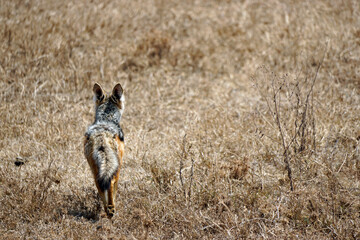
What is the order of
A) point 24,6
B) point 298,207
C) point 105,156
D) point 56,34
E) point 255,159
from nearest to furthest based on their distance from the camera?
point 105,156
point 298,207
point 255,159
point 56,34
point 24,6

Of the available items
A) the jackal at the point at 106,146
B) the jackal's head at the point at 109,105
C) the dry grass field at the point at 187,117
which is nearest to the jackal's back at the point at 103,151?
the jackal at the point at 106,146

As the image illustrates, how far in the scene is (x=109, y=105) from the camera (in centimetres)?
636

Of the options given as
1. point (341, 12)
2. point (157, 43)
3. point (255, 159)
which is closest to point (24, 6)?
point (157, 43)

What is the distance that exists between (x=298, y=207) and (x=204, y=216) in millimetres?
1220

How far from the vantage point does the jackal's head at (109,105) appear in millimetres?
6215

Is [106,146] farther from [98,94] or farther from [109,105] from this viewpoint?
[98,94]

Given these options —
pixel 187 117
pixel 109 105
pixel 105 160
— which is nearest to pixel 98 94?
pixel 109 105

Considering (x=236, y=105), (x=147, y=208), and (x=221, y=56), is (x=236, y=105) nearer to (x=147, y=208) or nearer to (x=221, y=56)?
(x=221, y=56)

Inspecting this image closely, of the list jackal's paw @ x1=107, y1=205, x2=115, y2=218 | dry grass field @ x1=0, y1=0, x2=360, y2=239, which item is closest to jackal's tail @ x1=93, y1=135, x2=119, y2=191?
jackal's paw @ x1=107, y1=205, x2=115, y2=218

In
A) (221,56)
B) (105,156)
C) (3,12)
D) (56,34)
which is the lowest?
(105,156)

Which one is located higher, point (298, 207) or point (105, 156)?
point (105, 156)

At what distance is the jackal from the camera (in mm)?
4969

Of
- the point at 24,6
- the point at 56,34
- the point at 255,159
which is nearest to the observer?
the point at 255,159

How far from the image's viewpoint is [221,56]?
11.1 metres
